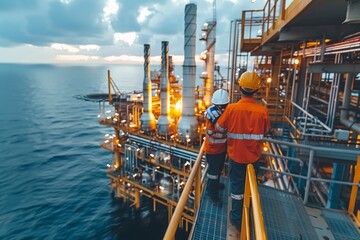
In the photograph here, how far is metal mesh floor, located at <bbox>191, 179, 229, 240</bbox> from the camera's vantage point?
3365 mm

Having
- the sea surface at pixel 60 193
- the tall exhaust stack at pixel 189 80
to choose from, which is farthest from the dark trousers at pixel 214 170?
the sea surface at pixel 60 193

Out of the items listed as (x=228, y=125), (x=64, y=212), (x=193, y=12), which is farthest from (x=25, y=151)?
(x=228, y=125)

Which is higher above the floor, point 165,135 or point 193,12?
point 193,12

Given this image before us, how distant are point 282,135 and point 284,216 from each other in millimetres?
7323

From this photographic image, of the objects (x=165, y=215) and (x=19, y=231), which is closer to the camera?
(x=19, y=231)

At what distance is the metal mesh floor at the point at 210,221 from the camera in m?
3.37

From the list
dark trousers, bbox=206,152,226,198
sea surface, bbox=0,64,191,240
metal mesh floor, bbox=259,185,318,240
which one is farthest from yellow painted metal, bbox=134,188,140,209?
metal mesh floor, bbox=259,185,318,240

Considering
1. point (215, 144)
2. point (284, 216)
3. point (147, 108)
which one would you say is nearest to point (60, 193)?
point (147, 108)

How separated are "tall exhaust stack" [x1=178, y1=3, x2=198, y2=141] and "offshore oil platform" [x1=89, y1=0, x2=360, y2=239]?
0.08 metres

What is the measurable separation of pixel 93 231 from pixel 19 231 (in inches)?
191

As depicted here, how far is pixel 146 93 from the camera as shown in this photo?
19.9 metres

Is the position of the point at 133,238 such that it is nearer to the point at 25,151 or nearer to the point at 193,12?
the point at 193,12

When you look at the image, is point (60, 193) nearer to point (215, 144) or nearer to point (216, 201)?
point (216, 201)

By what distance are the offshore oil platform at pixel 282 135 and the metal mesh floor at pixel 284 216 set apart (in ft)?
0.06
